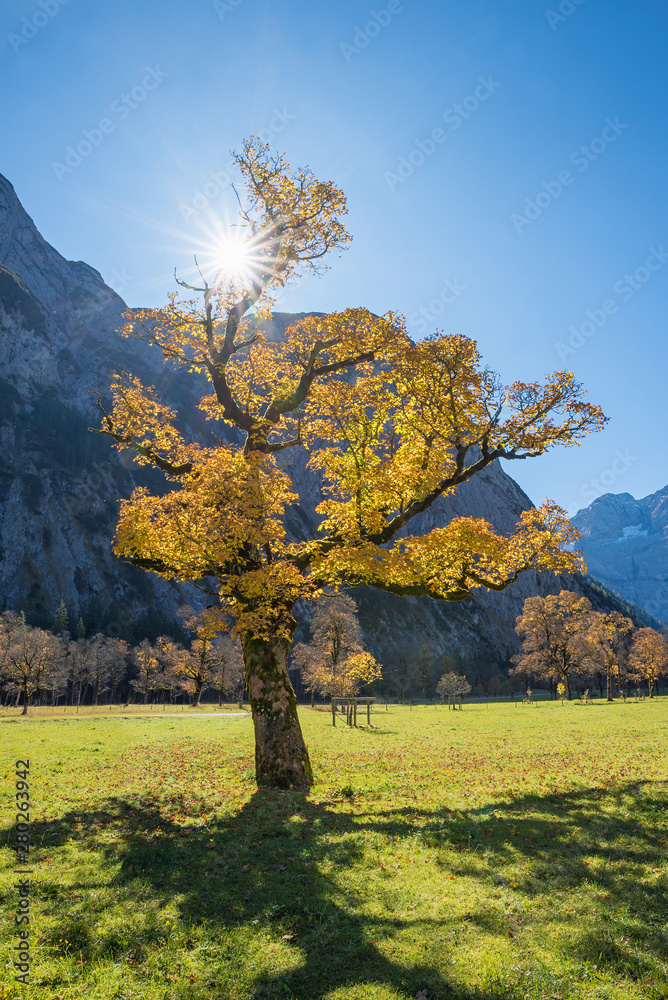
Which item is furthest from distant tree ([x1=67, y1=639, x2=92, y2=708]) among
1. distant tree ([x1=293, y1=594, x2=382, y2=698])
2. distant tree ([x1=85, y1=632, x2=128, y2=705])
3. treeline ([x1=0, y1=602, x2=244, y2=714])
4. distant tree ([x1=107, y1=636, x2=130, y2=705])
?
distant tree ([x1=293, y1=594, x2=382, y2=698])

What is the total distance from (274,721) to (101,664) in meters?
108

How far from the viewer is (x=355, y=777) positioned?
1744cm

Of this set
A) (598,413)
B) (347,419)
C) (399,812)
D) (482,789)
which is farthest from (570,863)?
(347,419)

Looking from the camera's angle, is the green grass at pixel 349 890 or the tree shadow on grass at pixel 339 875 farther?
the tree shadow on grass at pixel 339 875

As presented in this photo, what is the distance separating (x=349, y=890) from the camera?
7.70 m

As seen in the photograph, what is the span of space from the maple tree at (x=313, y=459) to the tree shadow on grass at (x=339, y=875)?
5.20 m

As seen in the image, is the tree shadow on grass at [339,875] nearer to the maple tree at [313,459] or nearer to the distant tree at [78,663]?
the maple tree at [313,459]

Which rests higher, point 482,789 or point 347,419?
point 347,419

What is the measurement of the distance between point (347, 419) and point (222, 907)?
15.8 metres

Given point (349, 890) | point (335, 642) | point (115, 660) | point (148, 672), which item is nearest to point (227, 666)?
point (148, 672)

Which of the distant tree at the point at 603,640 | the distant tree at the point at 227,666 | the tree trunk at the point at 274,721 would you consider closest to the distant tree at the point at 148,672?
the distant tree at the point at 227,666

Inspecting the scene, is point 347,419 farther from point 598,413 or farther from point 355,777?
point 355,777

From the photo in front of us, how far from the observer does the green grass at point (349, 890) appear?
543cm

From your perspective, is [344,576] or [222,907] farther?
[344,576]
